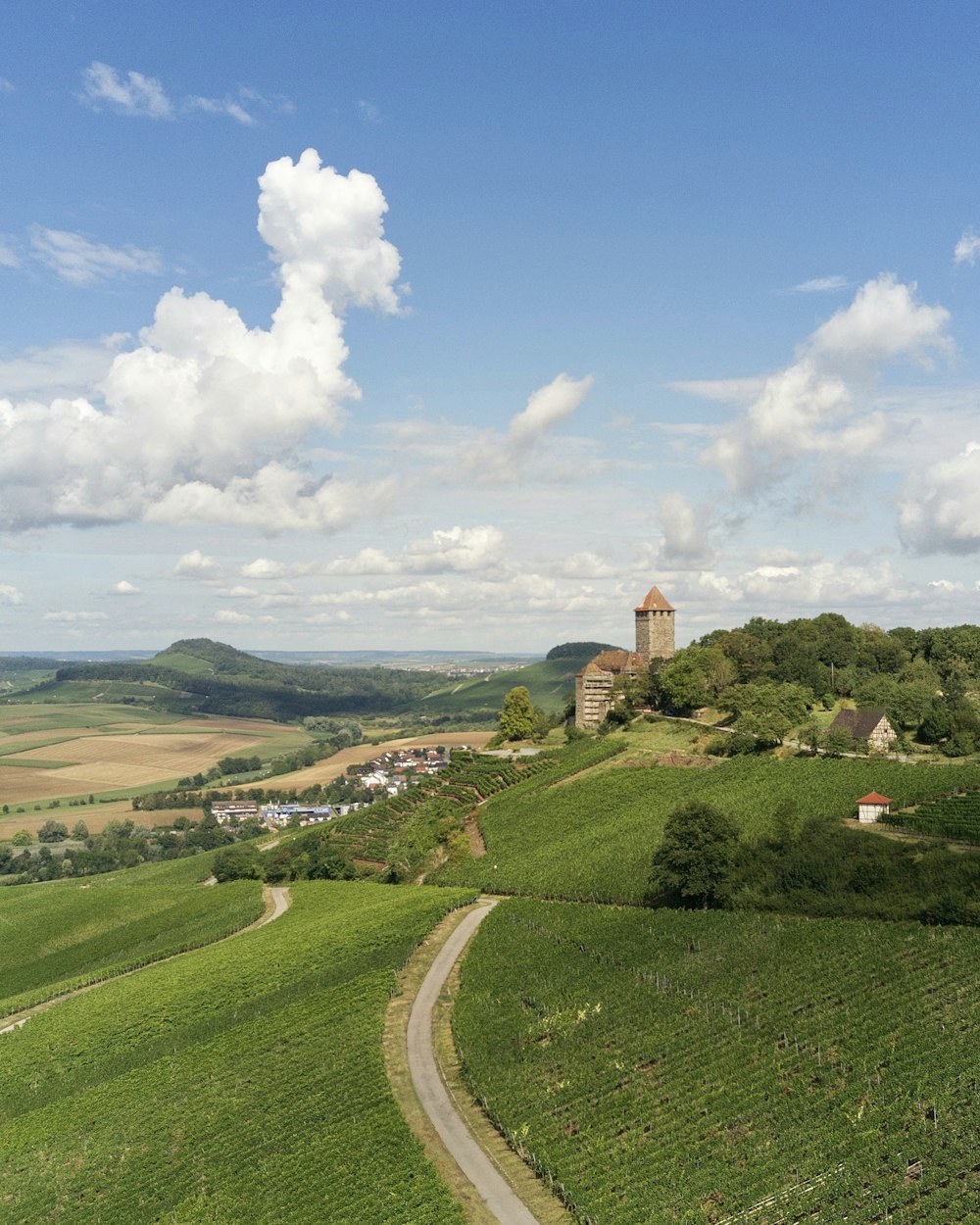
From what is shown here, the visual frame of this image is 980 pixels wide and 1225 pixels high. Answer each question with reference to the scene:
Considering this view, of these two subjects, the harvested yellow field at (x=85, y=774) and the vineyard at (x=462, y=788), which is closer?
the vineyard at (x=462, y=788)

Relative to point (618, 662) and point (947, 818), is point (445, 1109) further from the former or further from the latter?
point (618, 662)

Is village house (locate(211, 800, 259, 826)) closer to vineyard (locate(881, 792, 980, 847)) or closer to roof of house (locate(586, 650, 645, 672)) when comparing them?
roof of house (locate(586, 650, 645, 672))

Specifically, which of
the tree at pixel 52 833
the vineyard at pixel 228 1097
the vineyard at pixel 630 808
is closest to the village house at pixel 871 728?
the vineyard at pixel 630 808

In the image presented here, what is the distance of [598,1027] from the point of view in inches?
1487

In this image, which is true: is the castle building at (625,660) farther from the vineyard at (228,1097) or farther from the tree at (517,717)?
the vineyard at (228,1097)

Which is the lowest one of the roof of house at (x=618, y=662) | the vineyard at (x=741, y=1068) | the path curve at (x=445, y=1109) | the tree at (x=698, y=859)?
the path curve at (x=445, y=1109)

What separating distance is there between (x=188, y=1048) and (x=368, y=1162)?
18259mm

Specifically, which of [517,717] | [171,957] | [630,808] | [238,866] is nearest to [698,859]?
[630,808]

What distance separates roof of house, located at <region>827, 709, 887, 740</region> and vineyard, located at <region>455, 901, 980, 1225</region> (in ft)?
118

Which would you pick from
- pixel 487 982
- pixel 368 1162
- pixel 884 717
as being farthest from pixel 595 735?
pixel 368 1162

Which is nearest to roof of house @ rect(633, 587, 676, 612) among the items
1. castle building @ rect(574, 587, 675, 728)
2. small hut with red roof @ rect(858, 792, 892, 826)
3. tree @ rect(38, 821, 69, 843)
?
castle building @ rect(574, 587, 675, 728)

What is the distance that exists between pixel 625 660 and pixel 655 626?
223 inches

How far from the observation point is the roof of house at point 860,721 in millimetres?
78562

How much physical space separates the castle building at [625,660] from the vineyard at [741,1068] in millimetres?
61478
